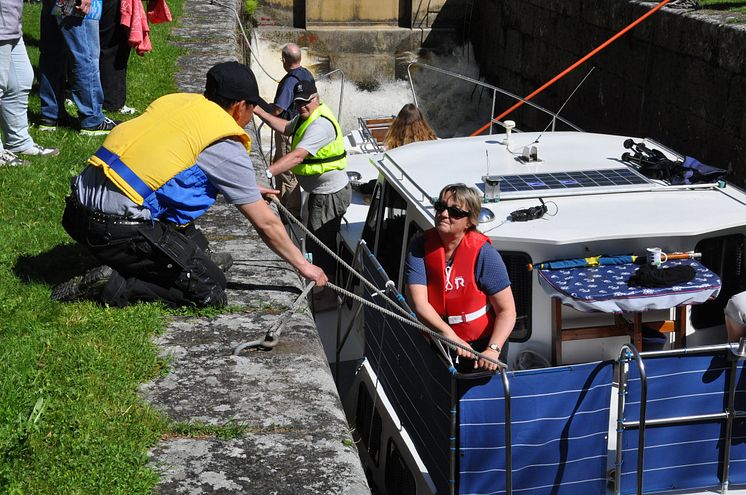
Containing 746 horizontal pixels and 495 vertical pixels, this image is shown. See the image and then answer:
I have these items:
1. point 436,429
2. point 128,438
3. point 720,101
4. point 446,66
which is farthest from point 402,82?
point 128,438

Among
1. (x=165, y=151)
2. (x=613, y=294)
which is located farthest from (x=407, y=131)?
(x=165, y=151)

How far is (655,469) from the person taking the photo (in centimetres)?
492

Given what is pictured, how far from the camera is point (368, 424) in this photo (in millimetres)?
6242

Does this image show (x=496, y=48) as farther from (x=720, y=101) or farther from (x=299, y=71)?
(x=299, y=71)

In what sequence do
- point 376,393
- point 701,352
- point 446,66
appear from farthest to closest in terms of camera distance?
point 446,66 → point 376,393 → point 701,352

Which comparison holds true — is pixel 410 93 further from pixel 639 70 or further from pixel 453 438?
pixel 453 438

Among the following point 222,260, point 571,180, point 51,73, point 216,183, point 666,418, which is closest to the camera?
point 216,183

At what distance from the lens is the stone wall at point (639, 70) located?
36.7 ft

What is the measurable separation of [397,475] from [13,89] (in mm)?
3719

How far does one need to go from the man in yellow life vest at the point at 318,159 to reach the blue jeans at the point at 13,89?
1.79 metres

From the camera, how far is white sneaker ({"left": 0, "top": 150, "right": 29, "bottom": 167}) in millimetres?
6703

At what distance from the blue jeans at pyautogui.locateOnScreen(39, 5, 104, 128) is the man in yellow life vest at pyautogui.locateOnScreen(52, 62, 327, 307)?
132 inches

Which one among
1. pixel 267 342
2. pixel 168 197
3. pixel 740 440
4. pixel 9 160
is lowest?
pixel 740 440

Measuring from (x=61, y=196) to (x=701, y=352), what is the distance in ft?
13.2
